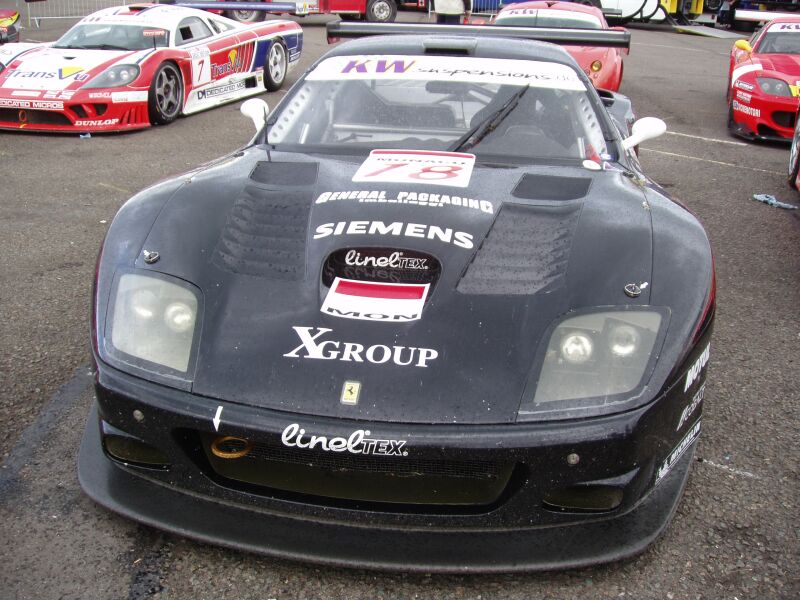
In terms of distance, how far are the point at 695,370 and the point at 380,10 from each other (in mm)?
17825

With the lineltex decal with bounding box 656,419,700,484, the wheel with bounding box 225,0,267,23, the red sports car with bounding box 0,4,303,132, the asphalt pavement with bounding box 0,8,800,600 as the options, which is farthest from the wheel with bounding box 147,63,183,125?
the wheel with bounding box 225,0,267,23

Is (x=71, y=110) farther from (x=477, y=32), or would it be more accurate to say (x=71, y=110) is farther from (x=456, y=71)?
(x=456, y=71)

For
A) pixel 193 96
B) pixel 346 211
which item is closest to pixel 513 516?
pixel 346 211

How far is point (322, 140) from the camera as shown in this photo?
11.2 ft

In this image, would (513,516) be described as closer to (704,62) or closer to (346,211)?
(346,211)

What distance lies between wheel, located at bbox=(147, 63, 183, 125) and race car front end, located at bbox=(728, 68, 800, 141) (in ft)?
17.9

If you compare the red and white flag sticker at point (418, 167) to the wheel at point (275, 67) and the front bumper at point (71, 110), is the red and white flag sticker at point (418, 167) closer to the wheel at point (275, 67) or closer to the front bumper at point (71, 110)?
the front bumper at point (71, 110)

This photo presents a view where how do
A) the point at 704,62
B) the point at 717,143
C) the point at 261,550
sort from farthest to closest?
the point at 704,62, the point at 717,143, the point at 261,550

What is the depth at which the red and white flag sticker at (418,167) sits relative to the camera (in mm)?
2869

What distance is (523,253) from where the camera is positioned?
2463mm

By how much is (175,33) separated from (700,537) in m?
8.00

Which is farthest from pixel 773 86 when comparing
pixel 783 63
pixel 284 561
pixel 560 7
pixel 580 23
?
pixel 284 561

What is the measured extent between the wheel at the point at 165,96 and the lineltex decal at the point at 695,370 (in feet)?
22.9

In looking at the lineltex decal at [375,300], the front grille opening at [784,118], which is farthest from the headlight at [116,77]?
the lineltex decal at [375,300]
